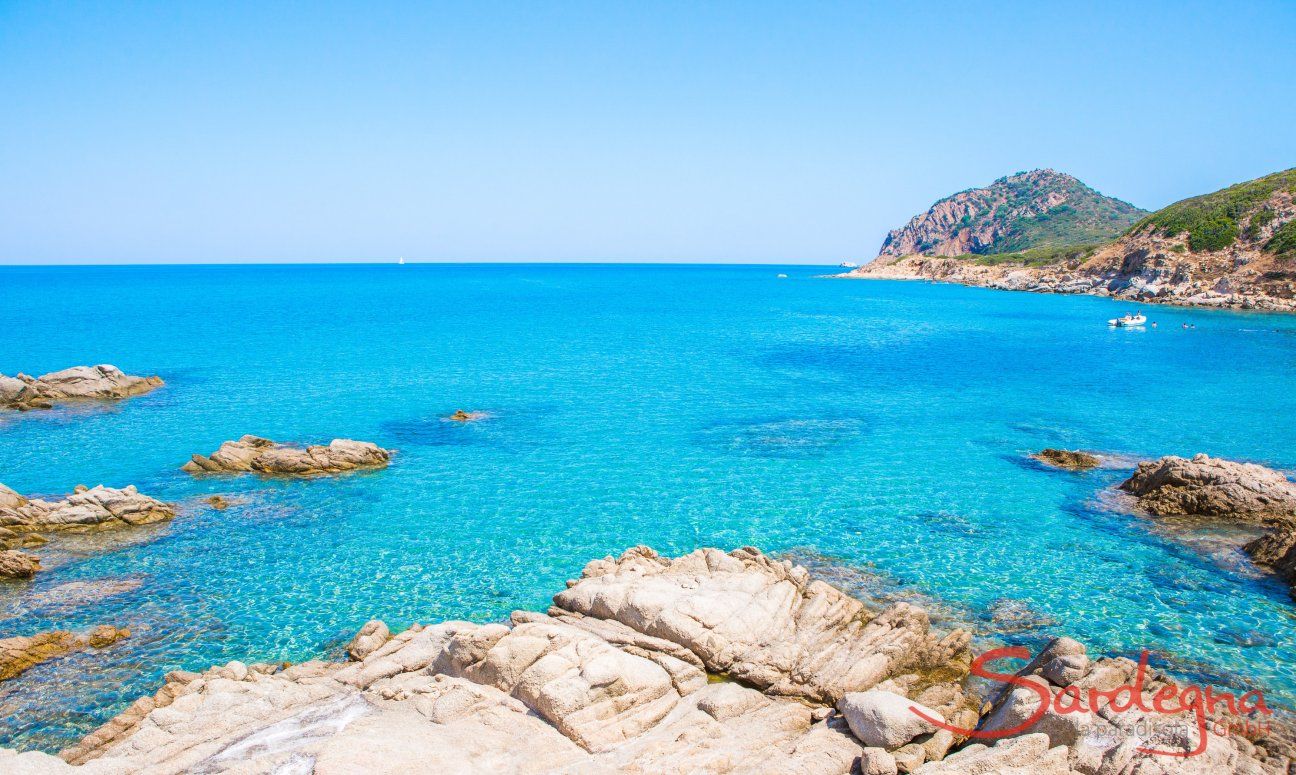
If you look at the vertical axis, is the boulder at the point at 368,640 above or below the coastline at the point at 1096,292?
below

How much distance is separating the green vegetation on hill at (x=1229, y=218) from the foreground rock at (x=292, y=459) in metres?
124

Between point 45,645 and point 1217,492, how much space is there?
39.2 m

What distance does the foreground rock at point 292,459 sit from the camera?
3441 cm

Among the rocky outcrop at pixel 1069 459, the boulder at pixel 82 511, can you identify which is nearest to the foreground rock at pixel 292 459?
the boulder at pixel 82 511

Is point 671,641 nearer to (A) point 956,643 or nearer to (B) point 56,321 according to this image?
(A) point 956,643

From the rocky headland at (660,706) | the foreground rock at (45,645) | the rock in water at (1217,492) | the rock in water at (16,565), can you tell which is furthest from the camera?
the rock in water at (1217,492)

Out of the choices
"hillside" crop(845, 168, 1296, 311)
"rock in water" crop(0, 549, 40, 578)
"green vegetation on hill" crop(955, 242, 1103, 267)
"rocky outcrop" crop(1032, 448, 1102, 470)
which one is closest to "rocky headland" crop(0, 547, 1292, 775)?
"rock in water" crop(0, 549, 40, 578)

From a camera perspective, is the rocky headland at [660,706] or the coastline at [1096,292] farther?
the coastline at [1096,292]

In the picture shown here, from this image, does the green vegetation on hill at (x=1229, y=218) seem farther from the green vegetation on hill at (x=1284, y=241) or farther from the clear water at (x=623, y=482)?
the clear water at (x=623, y=482)

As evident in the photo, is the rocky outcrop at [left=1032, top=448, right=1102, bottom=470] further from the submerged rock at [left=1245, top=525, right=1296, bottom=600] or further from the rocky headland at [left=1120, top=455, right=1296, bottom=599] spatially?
the submerged rock at [left=1245, top=525, right=1296, bottom=600]

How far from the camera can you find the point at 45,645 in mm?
18875

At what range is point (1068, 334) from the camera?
287 ft

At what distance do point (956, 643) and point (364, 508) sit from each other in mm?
22956

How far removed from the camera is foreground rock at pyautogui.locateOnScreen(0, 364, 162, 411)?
4684 cm
